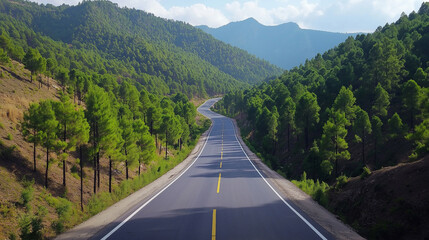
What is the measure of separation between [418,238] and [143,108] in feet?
188

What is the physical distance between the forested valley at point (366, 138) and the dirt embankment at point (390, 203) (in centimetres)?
3

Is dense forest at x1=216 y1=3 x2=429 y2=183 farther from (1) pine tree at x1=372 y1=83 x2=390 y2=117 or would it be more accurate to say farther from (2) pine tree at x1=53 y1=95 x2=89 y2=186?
(2) pine tree at x1=53 y1=95 x2=89 y2=186

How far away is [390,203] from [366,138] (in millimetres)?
34296

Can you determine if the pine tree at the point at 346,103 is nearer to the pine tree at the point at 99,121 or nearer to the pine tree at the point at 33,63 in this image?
the pine tree at the point at 99,121

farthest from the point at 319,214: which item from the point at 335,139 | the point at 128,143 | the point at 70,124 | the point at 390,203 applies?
the point at 128,143

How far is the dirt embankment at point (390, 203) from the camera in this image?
9562 millimetres

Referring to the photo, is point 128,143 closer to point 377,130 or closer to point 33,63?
point 377,130

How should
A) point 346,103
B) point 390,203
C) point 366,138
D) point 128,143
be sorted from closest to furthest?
point 390,203
point 128,143
point 346,103
point 366,138

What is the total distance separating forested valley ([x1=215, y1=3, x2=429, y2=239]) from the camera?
11719 mm

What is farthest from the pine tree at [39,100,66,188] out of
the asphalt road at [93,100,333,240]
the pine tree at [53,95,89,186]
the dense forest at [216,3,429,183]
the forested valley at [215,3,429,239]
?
the dense forest at [216,3,429,183]

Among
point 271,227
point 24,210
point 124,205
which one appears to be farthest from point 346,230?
point 24,210

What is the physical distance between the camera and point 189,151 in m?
53.3

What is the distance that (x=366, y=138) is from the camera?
41844 millimetres

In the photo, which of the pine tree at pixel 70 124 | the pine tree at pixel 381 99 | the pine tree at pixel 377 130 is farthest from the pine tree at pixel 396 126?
the pine tree at pixel 70 124
